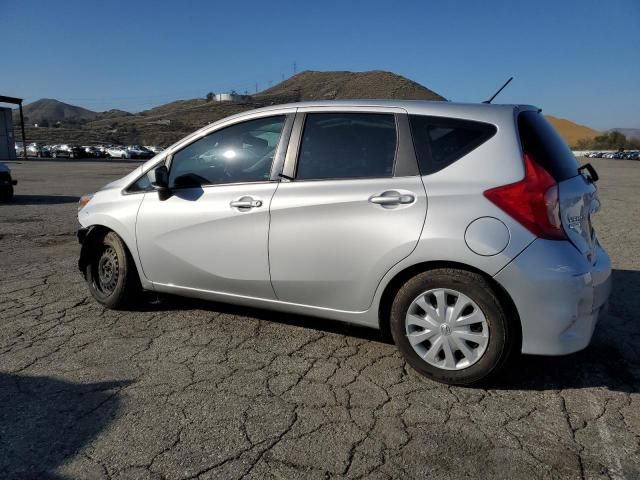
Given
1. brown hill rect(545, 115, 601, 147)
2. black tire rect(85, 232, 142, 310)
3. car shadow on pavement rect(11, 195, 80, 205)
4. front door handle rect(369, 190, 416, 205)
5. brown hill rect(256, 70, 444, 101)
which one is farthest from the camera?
brown hill rect(545, 115, 601, 147)

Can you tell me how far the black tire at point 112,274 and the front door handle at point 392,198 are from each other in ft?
7.62

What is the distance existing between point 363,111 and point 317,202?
2.33ft

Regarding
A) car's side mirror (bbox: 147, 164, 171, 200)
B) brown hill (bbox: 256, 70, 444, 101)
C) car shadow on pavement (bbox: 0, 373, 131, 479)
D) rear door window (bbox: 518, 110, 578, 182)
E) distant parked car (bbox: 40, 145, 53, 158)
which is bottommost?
distant parked car (bbox: 40, 145, 53, 158)

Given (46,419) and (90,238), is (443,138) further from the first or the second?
(90,238)

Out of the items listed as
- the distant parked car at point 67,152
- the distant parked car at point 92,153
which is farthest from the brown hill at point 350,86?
the distant parked car at point 67,152

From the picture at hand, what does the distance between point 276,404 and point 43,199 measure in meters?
13.0

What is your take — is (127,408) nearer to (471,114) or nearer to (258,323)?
(258,323)

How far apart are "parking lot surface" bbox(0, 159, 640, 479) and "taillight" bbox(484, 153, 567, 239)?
103 cm

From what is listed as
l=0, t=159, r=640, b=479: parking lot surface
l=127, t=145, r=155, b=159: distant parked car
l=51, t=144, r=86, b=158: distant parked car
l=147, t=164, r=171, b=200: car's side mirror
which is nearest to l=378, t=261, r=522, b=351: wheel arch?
l=0, t=159, r=640, b=479: parking lot surface

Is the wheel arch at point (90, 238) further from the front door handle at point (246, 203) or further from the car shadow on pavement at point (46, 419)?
the car shadow on pavement at point (46, 419)

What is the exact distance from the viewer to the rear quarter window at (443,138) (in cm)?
322

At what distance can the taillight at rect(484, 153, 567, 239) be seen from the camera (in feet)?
9.66

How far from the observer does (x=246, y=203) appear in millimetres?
3773

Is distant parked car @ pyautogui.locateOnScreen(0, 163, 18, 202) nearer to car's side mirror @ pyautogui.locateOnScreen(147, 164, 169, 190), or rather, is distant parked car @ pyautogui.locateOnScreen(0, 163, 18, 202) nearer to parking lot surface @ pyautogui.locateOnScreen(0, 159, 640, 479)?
parking lot surface @ pyautogui.locateOnScreen(0, 159, 640, 479)
